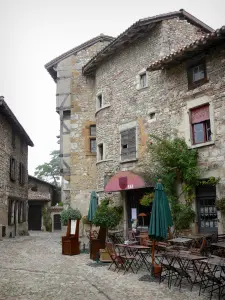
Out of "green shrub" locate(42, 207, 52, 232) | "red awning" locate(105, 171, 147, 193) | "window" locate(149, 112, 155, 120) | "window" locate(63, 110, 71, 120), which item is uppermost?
"window" locate(63, 110, 71, 120)

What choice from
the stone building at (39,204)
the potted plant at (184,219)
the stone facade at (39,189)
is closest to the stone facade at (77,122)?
the potted plant at (184,219)

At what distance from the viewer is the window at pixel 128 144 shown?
13.7 m

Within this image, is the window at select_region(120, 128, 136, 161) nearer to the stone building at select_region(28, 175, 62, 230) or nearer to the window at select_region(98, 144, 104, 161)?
the window at select_region(98, 144, 104, 161)

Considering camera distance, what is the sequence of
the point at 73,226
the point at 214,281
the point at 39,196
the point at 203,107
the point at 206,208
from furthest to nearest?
the point at 39,196 < the point at 73,226 < the point at 203,107 < the point at 206,208 < the point at 214,281

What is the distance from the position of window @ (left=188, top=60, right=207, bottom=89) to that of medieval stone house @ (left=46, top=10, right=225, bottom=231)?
0.14 metres

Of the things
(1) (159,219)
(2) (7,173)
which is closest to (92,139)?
(2) (7,173)

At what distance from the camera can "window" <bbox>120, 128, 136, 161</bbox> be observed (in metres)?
13.7

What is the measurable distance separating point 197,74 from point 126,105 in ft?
12.8

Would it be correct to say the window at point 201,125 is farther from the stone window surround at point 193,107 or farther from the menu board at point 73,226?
the menu board at point 73,226

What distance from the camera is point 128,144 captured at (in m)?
13.9

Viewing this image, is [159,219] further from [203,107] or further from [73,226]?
[203,107]

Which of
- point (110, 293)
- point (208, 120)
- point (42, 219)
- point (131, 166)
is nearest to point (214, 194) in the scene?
point (208, 120)

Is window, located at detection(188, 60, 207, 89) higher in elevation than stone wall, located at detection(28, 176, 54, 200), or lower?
higher

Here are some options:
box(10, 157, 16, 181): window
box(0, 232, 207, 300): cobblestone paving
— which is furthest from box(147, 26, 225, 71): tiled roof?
box(10, 157, 16, 181): window
